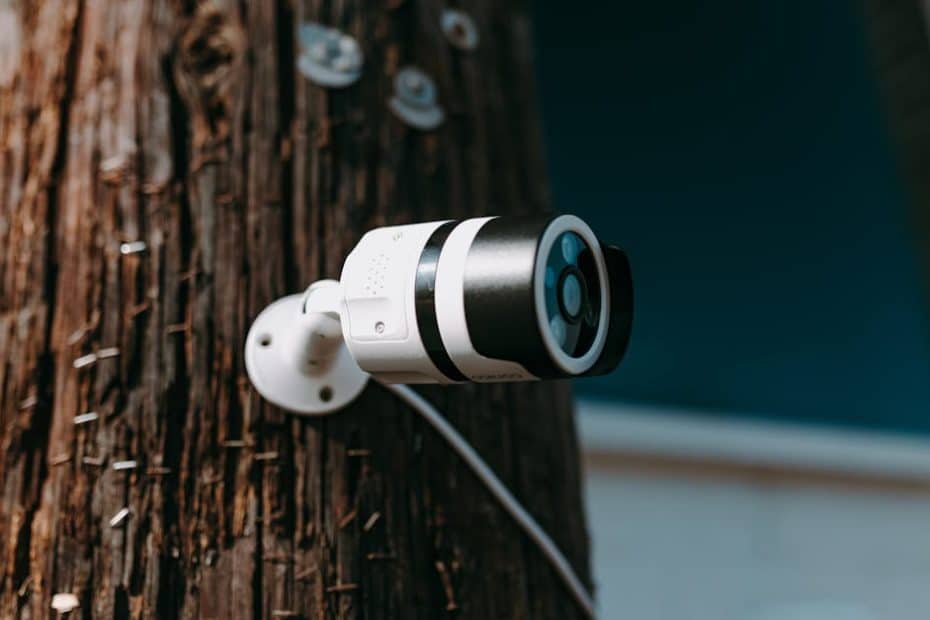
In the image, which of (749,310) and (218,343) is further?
(749,310)

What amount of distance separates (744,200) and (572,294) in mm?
1698

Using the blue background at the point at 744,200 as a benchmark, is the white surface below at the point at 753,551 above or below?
below

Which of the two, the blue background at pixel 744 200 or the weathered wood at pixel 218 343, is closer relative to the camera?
the weathered wood at pixel 218 343

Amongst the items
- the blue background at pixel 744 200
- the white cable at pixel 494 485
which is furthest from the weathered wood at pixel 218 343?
the blue background at pixel 744 200

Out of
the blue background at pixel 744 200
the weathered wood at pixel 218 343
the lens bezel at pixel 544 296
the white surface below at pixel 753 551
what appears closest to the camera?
the lens bezel at pixel 544 296

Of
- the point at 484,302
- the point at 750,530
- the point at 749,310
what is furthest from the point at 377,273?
the point at 749,310

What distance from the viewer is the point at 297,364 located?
61 cm

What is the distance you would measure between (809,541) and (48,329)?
148cm

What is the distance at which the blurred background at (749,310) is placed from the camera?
161cm

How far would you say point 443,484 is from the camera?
25.4 inches

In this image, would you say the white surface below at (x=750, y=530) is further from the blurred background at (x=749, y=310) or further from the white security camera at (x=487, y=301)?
the white security camera at (x=487, y=301)

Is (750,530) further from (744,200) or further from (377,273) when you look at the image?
(377,273)

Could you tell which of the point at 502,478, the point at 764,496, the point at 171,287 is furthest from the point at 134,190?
the point at 764,496

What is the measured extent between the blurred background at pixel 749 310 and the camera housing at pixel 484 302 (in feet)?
3.54
